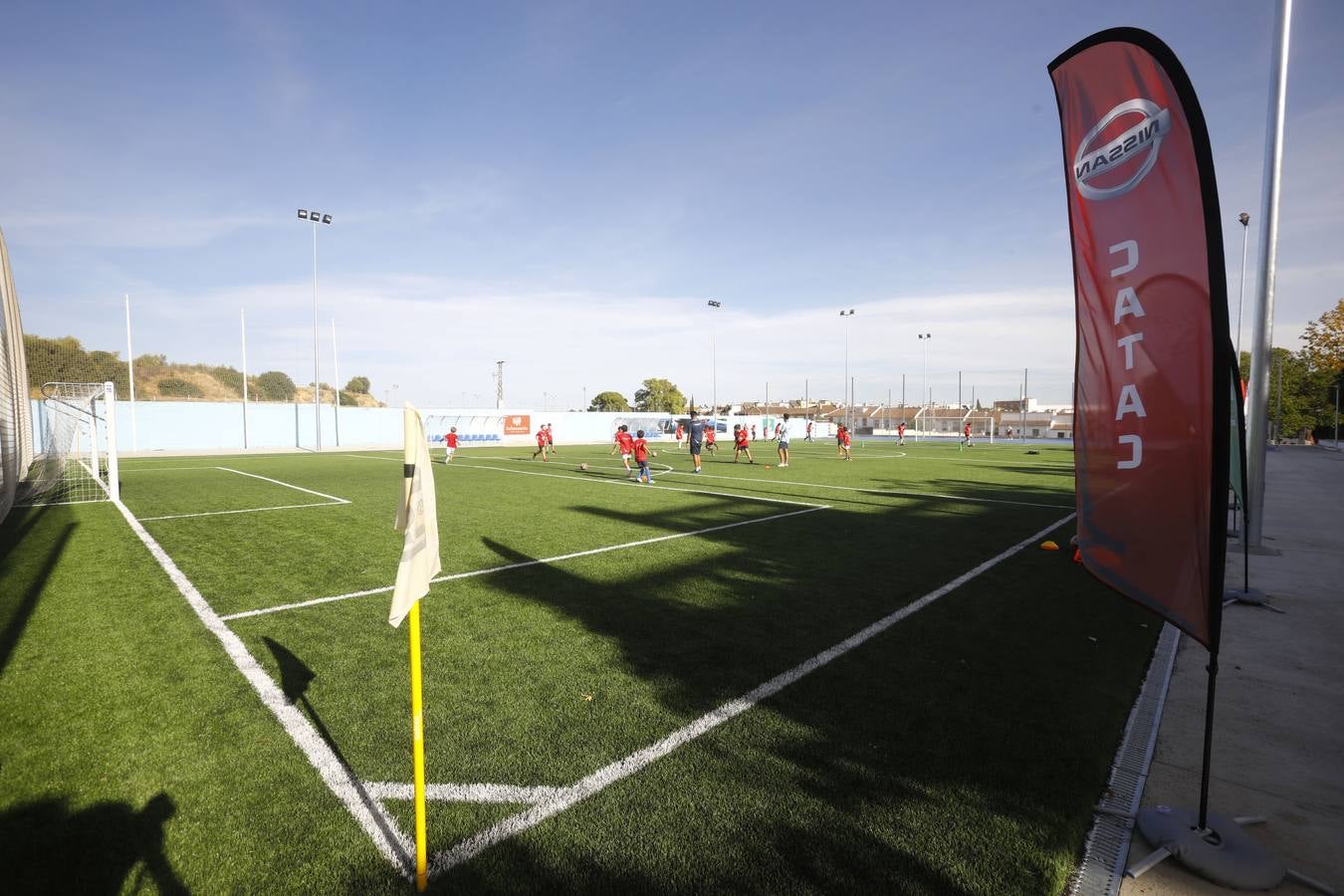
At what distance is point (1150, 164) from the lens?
295 centimetres

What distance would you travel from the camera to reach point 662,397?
111 metres

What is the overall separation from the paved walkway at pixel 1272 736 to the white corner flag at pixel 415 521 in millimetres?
3276

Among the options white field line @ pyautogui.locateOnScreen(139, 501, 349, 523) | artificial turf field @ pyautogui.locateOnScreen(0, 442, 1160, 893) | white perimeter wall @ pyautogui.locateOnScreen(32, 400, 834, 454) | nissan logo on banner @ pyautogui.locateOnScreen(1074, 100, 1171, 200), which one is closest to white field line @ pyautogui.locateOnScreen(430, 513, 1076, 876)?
artificial turf field @ pyautogui.locateOnScreen(0, 442, 1160, 893)

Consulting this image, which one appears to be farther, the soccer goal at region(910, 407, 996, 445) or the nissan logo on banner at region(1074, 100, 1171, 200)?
the soccer goal at region(910, 407, 996, 445)

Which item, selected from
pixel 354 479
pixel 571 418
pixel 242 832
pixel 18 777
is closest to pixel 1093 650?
pixel 242 832

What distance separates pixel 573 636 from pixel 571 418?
46.2 m

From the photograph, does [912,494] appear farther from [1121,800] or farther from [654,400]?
[654,400]

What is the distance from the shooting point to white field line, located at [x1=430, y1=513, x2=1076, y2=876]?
2.88 m

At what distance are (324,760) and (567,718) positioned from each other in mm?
1408

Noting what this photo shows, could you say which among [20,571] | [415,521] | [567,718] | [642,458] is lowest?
[567,718]

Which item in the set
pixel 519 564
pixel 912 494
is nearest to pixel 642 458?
pixel 912 494

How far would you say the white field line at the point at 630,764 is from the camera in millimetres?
2879

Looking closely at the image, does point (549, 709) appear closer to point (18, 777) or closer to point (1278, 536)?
point (18, 777)

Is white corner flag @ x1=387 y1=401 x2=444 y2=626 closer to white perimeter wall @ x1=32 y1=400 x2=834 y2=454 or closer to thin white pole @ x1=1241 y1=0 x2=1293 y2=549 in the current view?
thin white pole @ x1=1241 y1=0 x2=1293 y2=549
